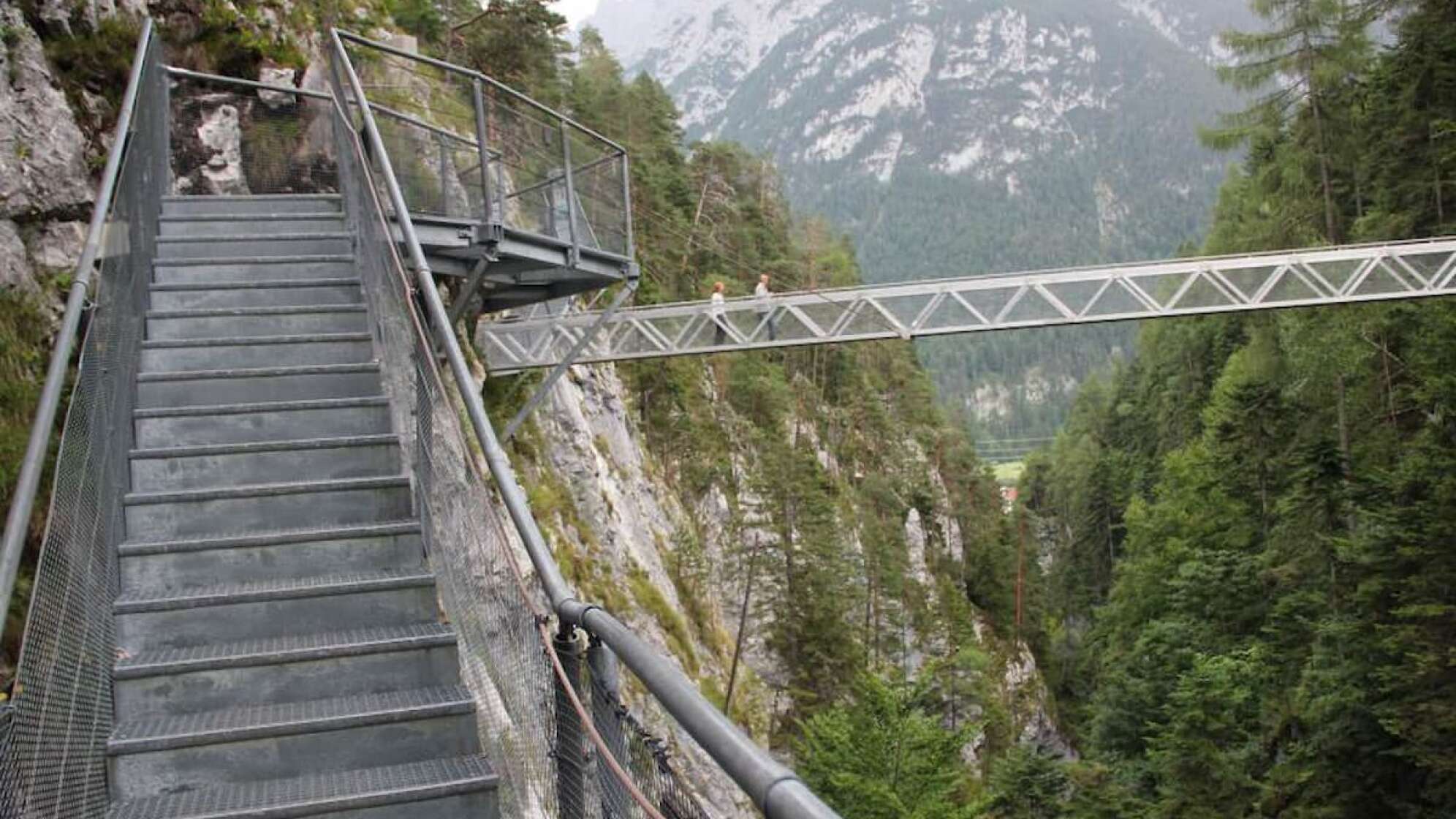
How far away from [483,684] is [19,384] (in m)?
2.89

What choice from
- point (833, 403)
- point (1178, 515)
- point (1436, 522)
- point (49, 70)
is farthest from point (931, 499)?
point (49, 70)

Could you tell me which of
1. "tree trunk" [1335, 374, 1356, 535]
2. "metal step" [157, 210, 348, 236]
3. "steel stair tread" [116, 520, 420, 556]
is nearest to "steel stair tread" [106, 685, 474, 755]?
"steel stair tread" [116, 520, 420, 556]

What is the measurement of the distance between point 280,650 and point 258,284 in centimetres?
277

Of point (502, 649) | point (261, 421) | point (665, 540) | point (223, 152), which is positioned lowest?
point (665, 540)

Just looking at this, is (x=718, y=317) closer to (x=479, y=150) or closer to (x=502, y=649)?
(x=479, y=150)

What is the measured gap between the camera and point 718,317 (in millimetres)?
17172

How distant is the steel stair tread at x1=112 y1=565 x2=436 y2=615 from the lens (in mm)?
4000

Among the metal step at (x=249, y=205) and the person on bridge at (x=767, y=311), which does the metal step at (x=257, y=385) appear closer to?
the metal step at (x=249, y=205)

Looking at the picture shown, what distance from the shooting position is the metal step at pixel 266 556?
424 cm

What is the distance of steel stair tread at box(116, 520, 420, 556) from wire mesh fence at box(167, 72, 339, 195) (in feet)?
15.5

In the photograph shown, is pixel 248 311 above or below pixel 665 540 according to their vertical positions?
above

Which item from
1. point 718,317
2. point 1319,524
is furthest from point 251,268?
point 1319,524

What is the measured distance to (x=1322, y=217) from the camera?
89.0 ft

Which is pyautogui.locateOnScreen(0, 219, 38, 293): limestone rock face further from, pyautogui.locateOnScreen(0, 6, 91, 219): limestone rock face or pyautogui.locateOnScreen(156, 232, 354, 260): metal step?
pyautogui.locateOnScreen(156, 232, 354, 260): metal step
